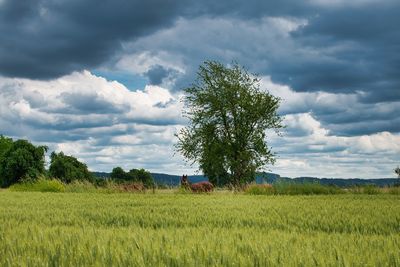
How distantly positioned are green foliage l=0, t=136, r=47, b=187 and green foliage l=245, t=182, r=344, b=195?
57.3 meters

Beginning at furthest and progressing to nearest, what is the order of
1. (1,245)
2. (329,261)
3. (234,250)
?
(1,245)
(234,250)
(329,261)

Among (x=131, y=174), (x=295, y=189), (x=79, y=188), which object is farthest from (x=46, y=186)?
(x=131, y=174)

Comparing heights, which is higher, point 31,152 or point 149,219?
point 31,152

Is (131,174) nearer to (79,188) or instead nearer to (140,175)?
(140,175)

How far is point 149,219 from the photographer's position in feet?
25.2

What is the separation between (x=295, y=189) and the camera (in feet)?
71.0

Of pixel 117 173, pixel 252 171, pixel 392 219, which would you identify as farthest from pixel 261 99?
pixel 117 173

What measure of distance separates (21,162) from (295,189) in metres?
60.2

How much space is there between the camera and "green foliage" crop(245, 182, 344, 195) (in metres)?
21.5

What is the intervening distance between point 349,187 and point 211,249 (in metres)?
20.7

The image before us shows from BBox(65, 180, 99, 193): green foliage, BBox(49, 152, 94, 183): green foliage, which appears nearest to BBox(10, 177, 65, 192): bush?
BBox(65, 180, 99, 193): green foliage

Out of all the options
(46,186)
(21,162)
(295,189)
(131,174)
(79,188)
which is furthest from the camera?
(131,174)

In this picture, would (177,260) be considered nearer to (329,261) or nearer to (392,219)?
(329,261)

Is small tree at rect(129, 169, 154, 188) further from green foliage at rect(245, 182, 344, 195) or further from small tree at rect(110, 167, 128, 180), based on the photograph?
green foliage at rect(245, 182, 344, 195)
